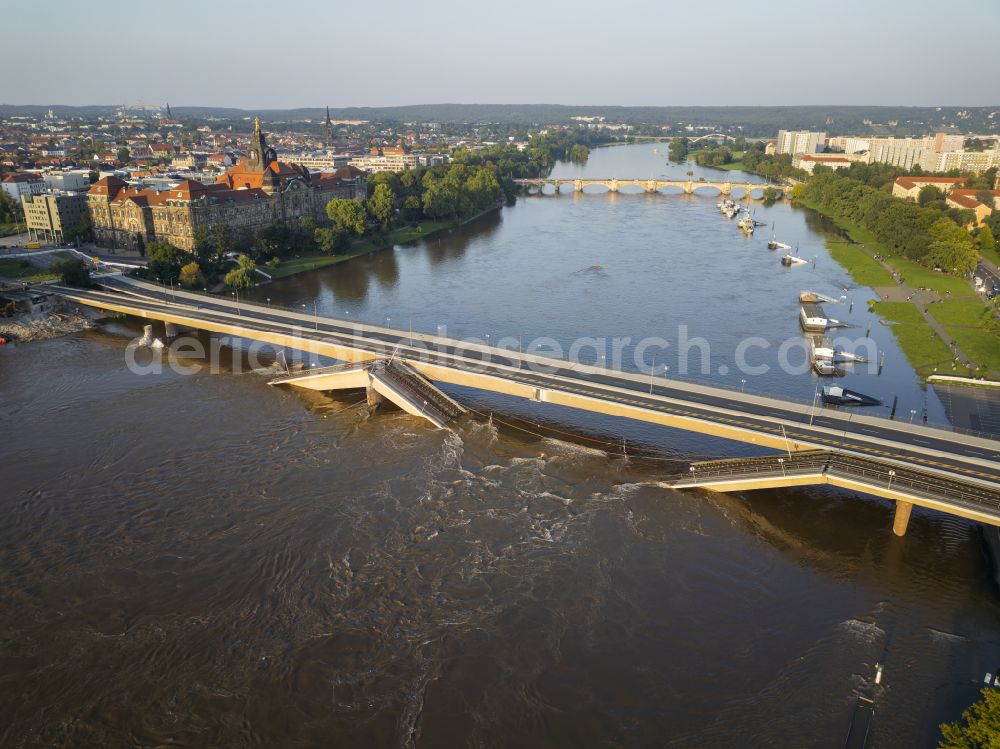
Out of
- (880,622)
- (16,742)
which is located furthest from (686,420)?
(16,742)

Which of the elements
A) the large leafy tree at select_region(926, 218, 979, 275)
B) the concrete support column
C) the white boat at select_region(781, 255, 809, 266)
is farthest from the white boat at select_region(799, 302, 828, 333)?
the concrete support column

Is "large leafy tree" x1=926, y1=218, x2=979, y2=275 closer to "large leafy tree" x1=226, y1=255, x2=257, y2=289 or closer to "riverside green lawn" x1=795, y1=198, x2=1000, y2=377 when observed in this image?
"riverside green lawn" x1=795, y1=198, x2=1000, y2=377

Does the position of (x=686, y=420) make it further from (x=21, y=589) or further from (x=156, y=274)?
(x=156, y=274)

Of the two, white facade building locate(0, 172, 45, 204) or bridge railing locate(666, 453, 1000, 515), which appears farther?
white facade building locate(0, 172, 45, 204)

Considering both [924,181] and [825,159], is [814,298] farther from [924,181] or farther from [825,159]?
[825,159]

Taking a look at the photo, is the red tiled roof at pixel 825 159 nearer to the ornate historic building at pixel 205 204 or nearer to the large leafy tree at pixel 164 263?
the ornate historic building at pixel 205 204

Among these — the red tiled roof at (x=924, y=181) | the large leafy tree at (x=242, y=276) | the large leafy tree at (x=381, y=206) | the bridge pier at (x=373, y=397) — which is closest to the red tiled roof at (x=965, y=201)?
the red tiled roof at (x=924, y=181)
